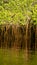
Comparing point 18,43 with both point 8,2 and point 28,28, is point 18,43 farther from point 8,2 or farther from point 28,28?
point 8,2

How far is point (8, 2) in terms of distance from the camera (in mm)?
29406

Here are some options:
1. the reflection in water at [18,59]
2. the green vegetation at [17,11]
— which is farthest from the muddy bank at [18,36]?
the reflection in water at [18,59]

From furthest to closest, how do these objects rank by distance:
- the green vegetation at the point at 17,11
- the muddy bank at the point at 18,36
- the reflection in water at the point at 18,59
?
the green vegetation at the point at 17,11, the muddy bank at the point at 18,36, the reflection in water at the point at 18,59

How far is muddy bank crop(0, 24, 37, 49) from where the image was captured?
26250 mm

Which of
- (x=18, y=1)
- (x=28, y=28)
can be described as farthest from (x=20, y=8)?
(x=28, y=28)

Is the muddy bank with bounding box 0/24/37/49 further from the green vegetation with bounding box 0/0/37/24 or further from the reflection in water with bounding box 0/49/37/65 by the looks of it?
the reflection in water with bounding box 0/49/37/65

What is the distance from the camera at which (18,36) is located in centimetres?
2666

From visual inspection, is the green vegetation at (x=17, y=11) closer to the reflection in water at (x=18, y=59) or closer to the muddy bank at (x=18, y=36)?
the muddy bank at (x=18, y=36)

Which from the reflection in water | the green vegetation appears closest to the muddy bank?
the green vegetation

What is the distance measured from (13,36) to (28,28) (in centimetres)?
132

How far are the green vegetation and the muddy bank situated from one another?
0.56m

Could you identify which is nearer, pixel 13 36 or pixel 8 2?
pixel 13 36

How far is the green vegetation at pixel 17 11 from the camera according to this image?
27.5 metres

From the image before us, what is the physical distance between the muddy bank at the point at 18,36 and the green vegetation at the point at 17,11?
21.9 inches
